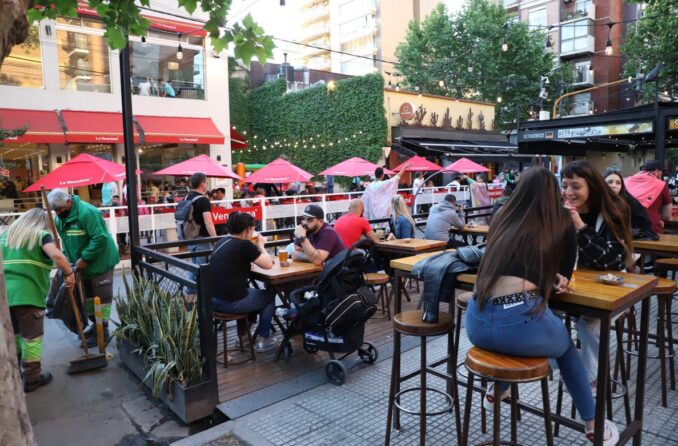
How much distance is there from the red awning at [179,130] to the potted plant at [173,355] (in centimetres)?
1234

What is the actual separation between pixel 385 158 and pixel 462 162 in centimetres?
458

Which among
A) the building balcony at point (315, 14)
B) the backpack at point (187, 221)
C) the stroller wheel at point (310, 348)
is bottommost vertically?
the stroller wheel at point (310, 348)

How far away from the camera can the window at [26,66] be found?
1401 centimetres

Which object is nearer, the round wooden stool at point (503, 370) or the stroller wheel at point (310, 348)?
the round wooden stool at point (503, 370)

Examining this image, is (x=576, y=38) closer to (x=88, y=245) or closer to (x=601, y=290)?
(x=88, y=245)

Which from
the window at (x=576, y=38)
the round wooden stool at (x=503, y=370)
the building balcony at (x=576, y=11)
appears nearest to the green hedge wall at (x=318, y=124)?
the round wooden stool at (x=503, y=370)

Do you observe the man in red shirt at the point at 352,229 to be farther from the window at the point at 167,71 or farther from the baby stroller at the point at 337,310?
the window at the point at 167,71

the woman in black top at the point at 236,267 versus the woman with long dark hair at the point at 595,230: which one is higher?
the woman with long dark hair at the point at 595,230

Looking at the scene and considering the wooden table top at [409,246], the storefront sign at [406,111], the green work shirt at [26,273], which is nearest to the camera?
the green work shirt at [26,273]

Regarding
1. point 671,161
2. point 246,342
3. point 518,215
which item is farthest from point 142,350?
point 671,161

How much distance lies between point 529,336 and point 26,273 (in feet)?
13.7

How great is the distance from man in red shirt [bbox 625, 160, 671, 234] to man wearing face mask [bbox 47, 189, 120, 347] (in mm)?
6015

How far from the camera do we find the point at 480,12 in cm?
2847

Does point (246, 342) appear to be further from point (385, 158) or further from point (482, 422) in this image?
point (385, 158)
